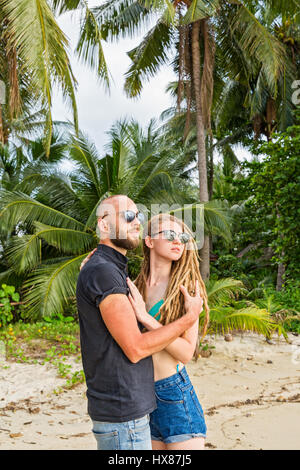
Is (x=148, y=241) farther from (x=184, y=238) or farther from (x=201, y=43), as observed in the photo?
(x=201, y=43)

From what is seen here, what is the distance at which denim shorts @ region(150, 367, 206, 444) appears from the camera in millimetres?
1973

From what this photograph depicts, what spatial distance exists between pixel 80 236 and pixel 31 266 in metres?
1.30

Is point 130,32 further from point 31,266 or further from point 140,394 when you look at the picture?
point 140,394

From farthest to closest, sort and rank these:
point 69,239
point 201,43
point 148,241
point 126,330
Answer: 1. point 201,43
2. point 69,239
3. point 148,241
4. point 126,330

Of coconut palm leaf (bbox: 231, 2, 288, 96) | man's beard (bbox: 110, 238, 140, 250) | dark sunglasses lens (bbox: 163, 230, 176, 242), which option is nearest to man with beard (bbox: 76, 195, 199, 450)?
man's beard (bbox: 110, 238, 140, 250)

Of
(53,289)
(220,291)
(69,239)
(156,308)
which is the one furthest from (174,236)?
(69,239)

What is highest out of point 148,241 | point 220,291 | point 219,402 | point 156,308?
point 148,241

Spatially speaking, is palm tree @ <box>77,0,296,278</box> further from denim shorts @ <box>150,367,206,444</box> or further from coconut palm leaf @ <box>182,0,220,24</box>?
denim shorts @ <box>150,367,206,444</box>

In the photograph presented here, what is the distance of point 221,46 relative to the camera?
14.0 m

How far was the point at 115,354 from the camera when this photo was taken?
166cm

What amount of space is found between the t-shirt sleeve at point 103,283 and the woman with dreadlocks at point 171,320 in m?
0.13

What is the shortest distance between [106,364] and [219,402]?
465 centimetres

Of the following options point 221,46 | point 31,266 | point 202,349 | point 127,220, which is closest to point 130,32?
point 221,46

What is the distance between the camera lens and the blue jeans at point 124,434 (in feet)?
5.49
